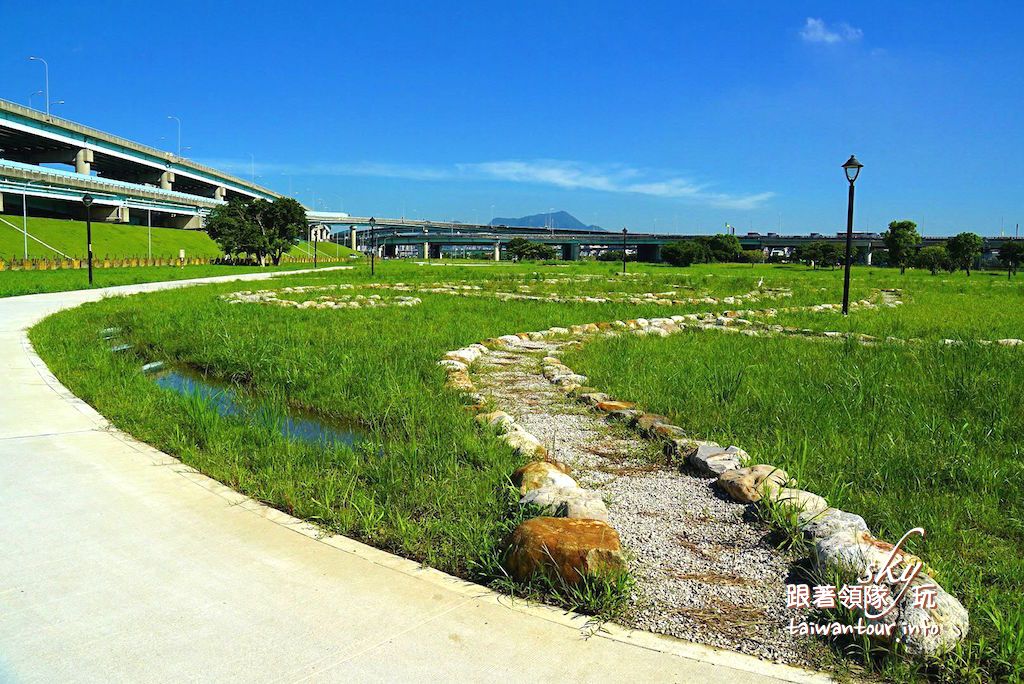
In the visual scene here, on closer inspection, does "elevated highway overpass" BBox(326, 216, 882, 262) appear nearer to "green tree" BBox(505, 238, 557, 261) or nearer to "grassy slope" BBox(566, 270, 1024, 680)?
"green tree" BBox(505, 238, 557, 261)

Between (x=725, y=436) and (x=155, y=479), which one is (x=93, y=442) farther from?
(x=725, y=436)

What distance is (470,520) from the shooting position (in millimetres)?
3959

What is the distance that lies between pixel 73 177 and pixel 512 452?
72500 mm

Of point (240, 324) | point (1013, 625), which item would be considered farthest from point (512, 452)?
point (240, 324)

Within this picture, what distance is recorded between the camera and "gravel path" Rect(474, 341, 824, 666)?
2.97 m

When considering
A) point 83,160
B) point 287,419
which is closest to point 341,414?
point 287,419

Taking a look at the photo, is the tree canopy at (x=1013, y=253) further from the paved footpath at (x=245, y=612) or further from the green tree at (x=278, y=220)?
the paved footpath at (x=245, y=612)

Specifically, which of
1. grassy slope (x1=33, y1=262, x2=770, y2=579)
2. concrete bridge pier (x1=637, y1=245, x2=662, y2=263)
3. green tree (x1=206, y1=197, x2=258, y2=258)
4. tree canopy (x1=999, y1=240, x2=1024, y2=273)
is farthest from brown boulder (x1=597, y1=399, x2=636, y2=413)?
concrete bridge pier (x1=637, y1=245, x2=662, y2=263)

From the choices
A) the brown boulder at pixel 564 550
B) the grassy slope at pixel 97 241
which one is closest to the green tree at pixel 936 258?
the brown boulder at pixel 564 550

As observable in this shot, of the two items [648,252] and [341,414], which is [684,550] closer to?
[341,414]

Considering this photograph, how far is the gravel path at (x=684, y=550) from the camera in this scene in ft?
9.75

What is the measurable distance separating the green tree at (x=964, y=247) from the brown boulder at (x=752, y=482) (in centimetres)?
6468

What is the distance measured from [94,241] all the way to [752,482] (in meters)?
64.1

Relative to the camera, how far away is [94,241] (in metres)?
56.5
